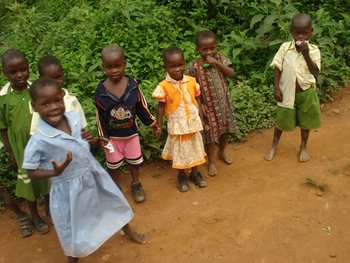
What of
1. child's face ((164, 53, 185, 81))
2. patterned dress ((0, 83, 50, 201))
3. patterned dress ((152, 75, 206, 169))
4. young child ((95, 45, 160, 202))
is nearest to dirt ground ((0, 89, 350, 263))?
patterned dress ((152, 75, 206, 169))

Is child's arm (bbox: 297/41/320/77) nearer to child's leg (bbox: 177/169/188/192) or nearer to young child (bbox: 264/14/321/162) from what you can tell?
young child (bbox: 264/14/321/162)

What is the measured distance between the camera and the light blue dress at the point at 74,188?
8.90 ft

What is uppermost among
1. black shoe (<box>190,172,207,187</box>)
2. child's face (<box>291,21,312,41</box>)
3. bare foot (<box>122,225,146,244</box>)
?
child's face (<box>291,21,312,41</box>)

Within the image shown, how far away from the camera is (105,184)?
303 centimetres

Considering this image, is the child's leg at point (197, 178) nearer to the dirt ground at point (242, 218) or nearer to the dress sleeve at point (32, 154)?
the dirt ground at point (242, 218)

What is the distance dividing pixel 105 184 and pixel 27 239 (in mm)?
1187

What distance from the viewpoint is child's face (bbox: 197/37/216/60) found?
3.71m

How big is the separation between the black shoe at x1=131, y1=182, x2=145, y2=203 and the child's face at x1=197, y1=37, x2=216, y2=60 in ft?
4.63

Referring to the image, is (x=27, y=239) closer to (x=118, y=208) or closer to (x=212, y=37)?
(x=118, y=208)

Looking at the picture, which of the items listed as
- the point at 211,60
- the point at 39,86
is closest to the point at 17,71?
the point at 39,86

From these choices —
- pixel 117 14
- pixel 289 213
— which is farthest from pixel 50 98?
pixel 117 14

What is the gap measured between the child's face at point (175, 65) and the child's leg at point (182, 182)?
1017 millimetres

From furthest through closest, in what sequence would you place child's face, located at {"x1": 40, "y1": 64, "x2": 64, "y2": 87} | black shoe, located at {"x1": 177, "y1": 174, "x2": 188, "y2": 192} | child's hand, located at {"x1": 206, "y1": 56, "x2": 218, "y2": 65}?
black shoe, located at {"x1": 177, "y1": 174, "x2": 188, "y2": 192} → child's hand, located at {"x1": 206, "y1": 56, "x2": 218, "y2": 65} → child's face, located at {"x1": 40, "y1": 64, "x2": 64, "y2": 87}

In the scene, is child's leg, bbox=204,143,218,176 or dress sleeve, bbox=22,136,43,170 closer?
dress sleeve, bbox=22,136,43,170
